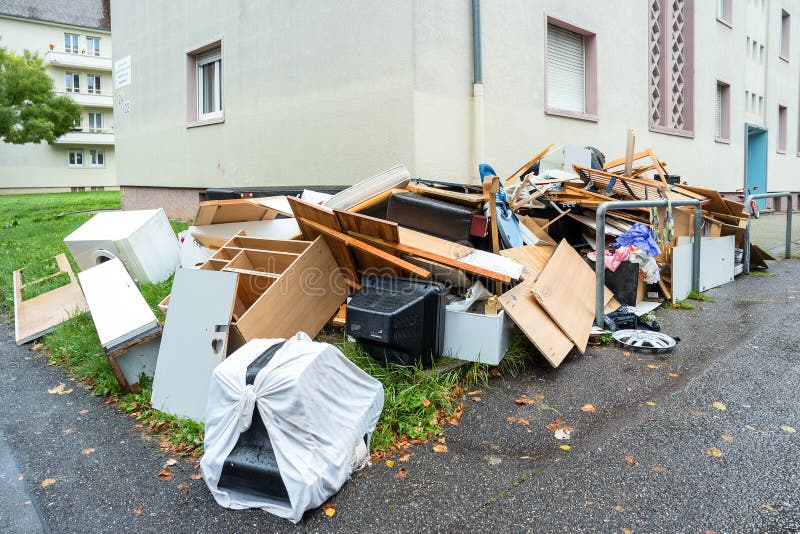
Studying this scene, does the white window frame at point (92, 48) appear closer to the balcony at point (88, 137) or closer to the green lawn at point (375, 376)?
the balcony at point (88, 137)

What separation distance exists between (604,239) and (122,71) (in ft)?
39.5

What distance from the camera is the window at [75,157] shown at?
1618 inches

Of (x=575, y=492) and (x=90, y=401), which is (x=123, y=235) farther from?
(x=575, y=492)

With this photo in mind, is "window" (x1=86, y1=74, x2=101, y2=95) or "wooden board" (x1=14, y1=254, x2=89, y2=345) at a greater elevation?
"window" (x1=86, y1=74, x2=101, y2=95)

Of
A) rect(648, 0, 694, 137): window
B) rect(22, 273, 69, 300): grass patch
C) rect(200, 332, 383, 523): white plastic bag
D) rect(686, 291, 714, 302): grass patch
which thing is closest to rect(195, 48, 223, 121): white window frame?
rect(22, 273, 69, 300): grass patch

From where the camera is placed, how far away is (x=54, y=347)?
190 inches

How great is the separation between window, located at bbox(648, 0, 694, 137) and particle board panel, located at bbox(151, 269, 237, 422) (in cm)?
988

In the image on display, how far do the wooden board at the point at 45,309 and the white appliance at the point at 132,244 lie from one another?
40 centimetres

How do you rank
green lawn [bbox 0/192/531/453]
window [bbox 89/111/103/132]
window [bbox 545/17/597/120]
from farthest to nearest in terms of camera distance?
1. window [bbox 89/111/103/132]
2. window [bbox 545/17/597/120]
3. green lawn [bbox 0/192/531/453]

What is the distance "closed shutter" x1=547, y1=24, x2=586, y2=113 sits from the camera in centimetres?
874

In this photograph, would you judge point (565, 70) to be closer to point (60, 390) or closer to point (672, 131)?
point (672, 131)

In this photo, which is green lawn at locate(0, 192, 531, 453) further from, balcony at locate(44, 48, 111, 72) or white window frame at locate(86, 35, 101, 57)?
white window frame at locate(86, 35, 101, 57)

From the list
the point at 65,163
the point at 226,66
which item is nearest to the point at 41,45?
the point at 65,163

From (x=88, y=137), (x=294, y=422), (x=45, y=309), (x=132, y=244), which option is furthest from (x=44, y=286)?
(x=88, y=137)
